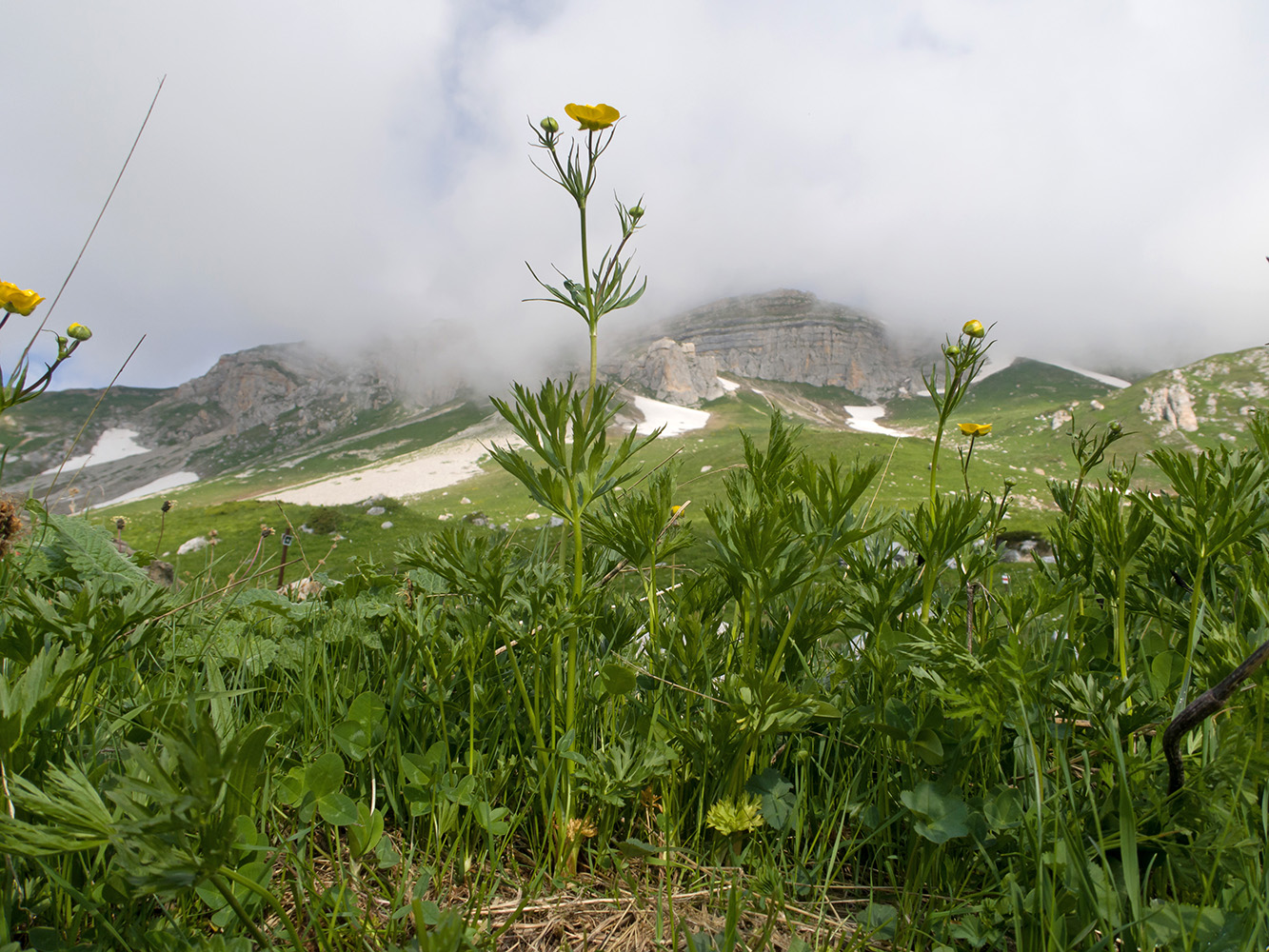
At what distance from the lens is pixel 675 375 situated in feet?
448

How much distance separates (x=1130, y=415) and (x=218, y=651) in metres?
104

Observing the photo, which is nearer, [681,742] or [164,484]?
[681,742]

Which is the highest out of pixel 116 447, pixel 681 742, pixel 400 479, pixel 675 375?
pixel 675 375

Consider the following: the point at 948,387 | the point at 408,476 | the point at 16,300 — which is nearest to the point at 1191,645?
the point at 948,387

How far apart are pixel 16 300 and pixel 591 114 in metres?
2.54

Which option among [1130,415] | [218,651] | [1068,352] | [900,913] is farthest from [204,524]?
[1068,352]

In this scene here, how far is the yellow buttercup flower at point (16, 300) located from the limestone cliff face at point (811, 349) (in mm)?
163076

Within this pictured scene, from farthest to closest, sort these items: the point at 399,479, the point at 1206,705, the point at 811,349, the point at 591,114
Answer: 1. the point at 811,349
2. the point at 399,479
3. the point at 591,114
4. the point at 1206,705

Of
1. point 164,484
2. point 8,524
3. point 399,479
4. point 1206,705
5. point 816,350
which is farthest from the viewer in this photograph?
point 816,350

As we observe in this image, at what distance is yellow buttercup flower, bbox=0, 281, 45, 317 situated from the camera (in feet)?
8.24

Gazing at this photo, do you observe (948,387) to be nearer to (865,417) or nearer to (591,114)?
(591,114)

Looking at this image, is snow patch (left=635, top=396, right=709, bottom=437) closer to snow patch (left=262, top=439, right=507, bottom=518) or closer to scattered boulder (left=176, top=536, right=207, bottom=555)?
snow patch (left=262, top=439, right=507, bottom=518)

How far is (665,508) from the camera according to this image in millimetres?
1892

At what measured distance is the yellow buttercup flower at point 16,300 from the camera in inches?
98.9
